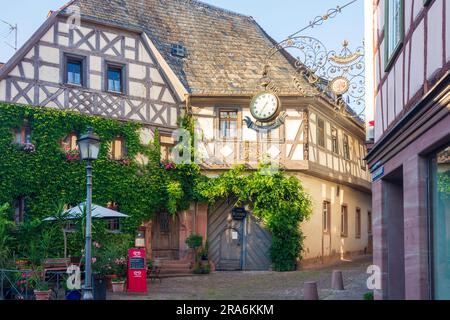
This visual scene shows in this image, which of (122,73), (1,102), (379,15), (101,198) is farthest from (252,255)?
(379,15)

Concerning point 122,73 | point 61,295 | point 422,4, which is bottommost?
point 61,295

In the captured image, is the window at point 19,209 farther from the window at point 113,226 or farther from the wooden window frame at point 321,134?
the wooden window frame at point 321,134

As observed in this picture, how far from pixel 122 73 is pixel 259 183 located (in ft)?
18.1

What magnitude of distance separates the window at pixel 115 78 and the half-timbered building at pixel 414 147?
1175 cm

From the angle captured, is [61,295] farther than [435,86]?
Yes

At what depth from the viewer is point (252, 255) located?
22266mm

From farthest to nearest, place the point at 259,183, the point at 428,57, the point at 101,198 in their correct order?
the point at 259,183, the point at 101,198, the point at 428,57

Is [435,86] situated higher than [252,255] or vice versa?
[435,86]

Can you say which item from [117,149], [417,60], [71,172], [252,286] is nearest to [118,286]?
[252,286]

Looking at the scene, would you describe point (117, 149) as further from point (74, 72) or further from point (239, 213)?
point (239, 213)

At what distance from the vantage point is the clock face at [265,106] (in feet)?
48.1

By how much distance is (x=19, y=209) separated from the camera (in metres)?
19.2

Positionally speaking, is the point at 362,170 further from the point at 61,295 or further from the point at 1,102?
the point at 61,295

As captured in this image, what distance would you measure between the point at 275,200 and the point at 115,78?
633 cm
